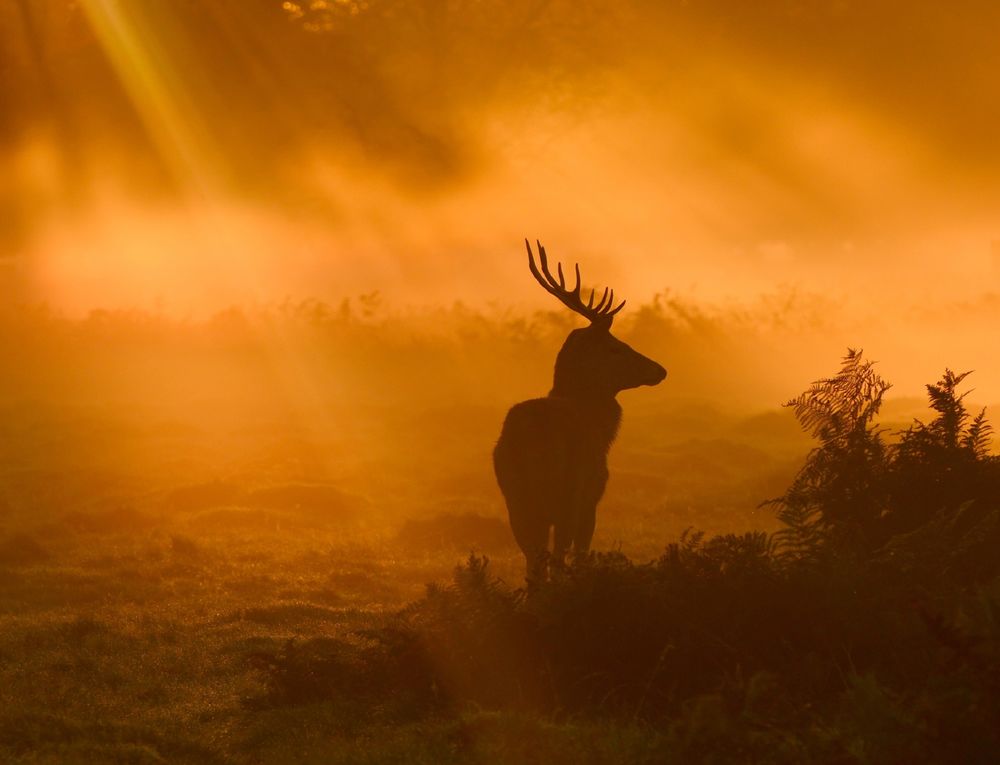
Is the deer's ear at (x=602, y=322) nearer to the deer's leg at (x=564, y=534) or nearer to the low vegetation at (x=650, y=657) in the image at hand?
the deer's leg at (x=564, y=534)

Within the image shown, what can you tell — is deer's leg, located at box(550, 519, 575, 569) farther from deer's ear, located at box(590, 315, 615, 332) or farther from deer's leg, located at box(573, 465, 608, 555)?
deer's ear, located at box(590, 315, 615, 332)

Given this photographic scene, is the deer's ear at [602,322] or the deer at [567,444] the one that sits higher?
the deer's ear at [602,322]

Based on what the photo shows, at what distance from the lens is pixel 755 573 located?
7340 mm

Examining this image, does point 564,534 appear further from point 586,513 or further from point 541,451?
point 541,451

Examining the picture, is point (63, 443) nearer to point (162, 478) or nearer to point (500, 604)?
point (162, 478)

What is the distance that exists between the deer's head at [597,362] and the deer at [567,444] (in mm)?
12

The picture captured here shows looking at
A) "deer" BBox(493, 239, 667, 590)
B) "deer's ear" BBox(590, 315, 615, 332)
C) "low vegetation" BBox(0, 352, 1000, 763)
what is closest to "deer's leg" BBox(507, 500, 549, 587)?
"deer" BBox(493, 239, 667, 590)

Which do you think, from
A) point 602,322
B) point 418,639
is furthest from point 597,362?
point 418,639

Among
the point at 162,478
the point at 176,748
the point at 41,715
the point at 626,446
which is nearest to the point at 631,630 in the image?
the point at 176,748

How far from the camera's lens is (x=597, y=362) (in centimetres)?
1386

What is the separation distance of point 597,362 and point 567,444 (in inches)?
71.3

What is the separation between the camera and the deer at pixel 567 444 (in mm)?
12031

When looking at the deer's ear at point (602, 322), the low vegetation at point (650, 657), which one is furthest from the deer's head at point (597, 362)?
the low vegetation at point (650, 657)

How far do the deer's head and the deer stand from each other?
0.5 inches
